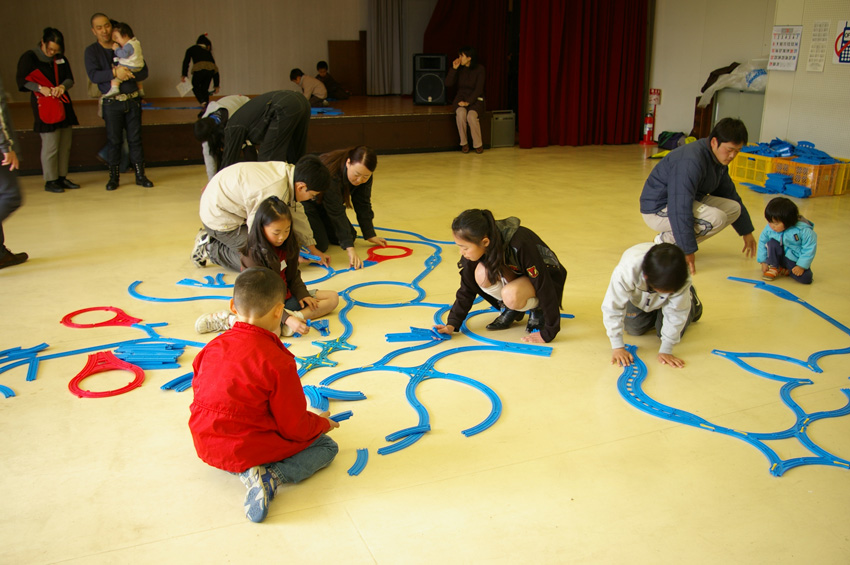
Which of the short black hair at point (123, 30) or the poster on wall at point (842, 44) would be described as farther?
the poster on wall at point (842, 44)

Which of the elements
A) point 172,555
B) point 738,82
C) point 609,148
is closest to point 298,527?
point 172,555

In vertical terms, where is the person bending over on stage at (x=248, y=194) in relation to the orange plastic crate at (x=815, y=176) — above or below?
above

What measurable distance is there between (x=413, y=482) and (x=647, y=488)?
0.71 m

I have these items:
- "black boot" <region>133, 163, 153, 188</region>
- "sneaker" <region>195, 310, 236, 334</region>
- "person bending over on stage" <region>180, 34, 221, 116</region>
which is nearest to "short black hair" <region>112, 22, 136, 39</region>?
"black boot" <region>133, 163, 153, 188</region>

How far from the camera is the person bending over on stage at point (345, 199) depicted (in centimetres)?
402

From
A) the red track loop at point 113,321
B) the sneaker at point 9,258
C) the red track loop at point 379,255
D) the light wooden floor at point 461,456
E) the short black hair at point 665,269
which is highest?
the short black hair at point 665,269

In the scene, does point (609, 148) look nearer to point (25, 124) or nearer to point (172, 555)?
point (25, 124)

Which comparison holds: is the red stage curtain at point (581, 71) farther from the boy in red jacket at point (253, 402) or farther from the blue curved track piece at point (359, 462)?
the boy in red jacket at point (253, 402)

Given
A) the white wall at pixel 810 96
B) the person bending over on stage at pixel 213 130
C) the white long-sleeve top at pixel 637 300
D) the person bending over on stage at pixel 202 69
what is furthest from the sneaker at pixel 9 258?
the white wall at pixel 810 96

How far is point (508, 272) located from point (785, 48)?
5.21 meters

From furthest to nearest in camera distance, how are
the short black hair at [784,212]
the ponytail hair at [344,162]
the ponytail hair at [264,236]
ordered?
1. the ponytail hair at [344,162]
2. the short black hair at [784,212]
3. the ponytail hair at [264,236]

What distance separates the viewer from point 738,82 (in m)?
7.55

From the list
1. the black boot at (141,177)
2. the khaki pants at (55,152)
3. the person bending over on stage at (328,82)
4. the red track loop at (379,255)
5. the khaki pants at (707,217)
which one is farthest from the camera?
the person bending over on stage at (328,82)

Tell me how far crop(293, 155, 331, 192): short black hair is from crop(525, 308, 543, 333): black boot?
3.90 ft
